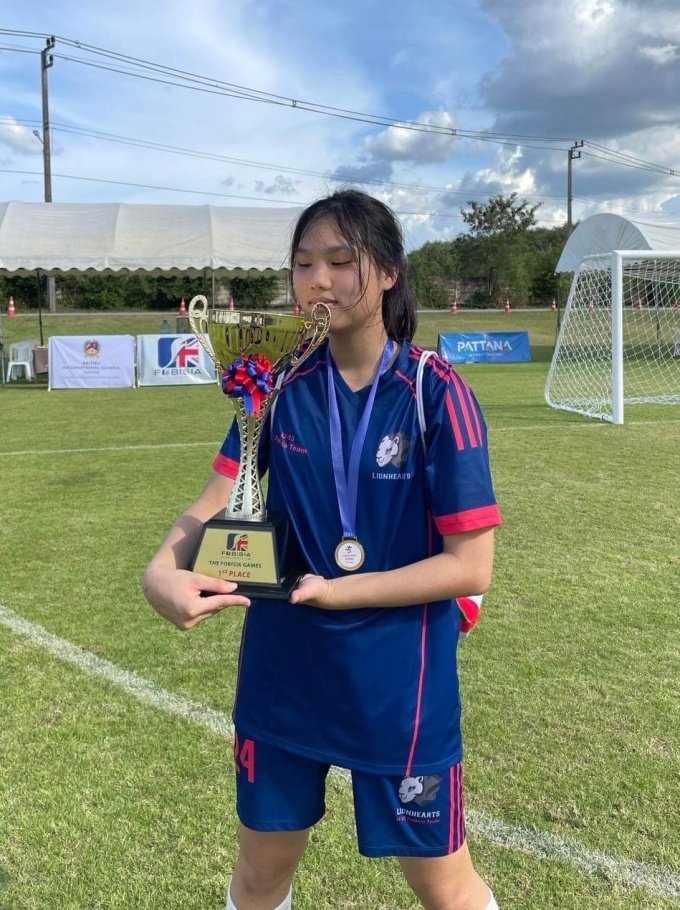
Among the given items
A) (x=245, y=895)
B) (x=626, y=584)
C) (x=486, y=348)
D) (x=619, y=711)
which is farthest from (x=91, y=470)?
(x=486, y=348)

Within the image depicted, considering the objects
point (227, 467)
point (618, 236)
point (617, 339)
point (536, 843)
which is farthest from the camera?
point (618, 236)

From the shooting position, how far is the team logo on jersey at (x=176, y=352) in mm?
16078

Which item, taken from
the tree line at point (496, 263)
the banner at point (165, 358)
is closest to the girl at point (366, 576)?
the banner at point (165, 358)

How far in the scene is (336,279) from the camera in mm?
1391

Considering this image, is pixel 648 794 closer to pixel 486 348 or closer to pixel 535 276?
pixel 486 348

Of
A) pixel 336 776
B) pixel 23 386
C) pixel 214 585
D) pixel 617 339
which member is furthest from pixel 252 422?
pixel 23 386

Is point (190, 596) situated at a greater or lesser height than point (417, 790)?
greater

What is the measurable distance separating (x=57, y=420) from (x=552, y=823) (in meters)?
10.4

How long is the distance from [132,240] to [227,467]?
678 inches

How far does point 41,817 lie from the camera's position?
8.16 ft

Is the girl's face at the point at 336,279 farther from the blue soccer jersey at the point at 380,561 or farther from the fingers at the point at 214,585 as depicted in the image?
the fingers at the point at 214,585

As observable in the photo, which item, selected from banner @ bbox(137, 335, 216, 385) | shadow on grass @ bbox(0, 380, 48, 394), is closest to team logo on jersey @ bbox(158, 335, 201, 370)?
banner @ bbox(137, 335, 216, 385)

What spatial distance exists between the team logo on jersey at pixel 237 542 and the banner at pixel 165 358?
15.0 metres

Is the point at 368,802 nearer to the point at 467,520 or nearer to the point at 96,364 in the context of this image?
the point at 467,520
